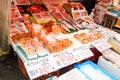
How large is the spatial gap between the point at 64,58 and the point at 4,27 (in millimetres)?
837

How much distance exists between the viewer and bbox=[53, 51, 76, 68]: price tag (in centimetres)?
209

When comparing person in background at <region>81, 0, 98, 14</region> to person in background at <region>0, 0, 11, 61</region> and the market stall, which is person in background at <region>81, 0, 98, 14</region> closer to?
the market stall

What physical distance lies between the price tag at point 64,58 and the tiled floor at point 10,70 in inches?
20.7

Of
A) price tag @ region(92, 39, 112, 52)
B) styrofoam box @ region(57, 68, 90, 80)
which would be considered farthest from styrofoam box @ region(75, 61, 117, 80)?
price tag @ region(92, 39, 112, 52)

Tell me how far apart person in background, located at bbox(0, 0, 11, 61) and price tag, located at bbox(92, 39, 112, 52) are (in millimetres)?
1149

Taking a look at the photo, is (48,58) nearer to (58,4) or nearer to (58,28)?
(58,28)

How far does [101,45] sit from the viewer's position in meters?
2.55

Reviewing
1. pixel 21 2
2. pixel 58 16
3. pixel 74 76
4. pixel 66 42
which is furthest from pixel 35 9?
pixel 74 76

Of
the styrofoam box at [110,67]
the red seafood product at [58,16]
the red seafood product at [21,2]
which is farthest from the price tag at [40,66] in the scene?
the red seafood product at [21,2]

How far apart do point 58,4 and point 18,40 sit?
1.19 meters

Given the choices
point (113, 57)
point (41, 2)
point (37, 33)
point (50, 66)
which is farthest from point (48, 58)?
point (41, 2)

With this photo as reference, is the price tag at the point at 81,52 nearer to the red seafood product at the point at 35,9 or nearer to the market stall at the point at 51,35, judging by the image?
the market stall at the point at 51,35

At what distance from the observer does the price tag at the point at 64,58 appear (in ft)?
6.84

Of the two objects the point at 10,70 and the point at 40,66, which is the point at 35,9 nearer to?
the point at 10,70
